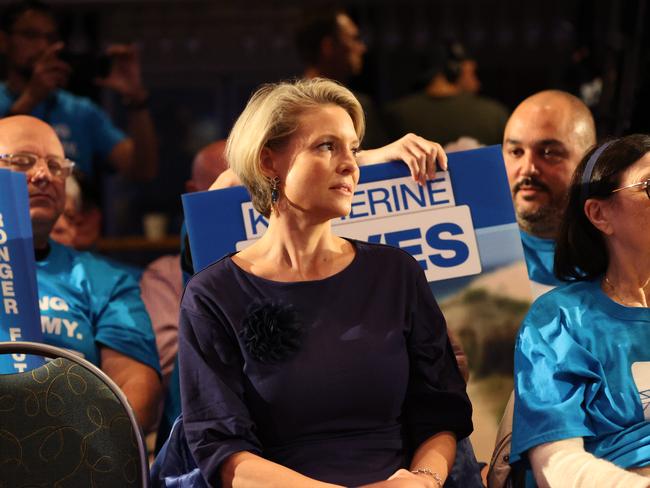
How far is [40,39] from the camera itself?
4617mm

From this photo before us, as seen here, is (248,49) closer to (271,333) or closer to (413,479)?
(271,333)

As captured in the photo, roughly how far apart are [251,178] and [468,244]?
0.71 m

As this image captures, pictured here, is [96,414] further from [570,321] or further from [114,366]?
[570,321]

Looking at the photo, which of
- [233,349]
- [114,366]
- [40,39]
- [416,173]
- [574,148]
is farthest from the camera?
[40,39]

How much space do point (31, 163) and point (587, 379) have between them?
186cm

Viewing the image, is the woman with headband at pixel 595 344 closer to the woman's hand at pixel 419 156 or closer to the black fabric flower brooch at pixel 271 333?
the woman's hand at pixel 419 156

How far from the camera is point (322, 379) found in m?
2.35

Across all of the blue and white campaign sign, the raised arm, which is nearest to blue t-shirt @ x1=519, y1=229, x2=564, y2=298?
the blue and white campaign sign

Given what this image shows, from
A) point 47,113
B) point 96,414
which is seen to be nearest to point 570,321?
point 96,414

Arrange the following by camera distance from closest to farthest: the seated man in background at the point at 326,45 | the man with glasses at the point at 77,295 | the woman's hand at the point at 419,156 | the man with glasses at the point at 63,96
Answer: the woman's hand at the point at 419,156 < the man with glasses at the point at 77,295 < the man with glasses at the point at 63,96 < the seated man in background at the point at 326,45

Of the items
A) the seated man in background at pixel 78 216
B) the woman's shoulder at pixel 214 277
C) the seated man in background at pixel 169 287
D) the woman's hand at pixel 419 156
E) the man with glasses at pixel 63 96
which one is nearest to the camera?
the woman's shoulder at pixel 214 277

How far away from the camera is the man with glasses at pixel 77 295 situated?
10.6 ft

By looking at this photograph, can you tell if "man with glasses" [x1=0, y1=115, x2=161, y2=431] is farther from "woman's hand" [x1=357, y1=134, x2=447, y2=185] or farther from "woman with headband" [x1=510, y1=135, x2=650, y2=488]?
"woman with headband" [x1=510, y1=135, x2=650, y2=488]

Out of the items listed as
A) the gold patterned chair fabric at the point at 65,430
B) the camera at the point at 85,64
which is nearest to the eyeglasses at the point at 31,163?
the gold patterned chair fabric at the point at 65,430
